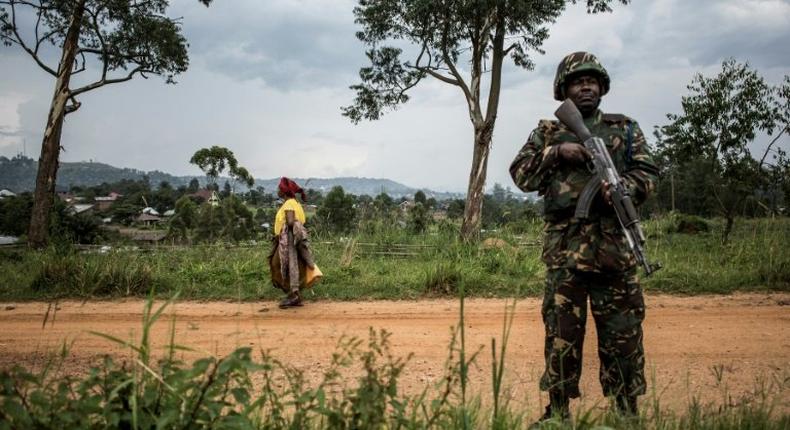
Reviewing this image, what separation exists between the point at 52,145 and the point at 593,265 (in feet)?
45.0

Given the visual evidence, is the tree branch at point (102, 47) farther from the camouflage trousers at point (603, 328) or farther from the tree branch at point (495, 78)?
the camouflage trousers at point (603, 328)

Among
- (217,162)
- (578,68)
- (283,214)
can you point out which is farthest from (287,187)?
(217,162)

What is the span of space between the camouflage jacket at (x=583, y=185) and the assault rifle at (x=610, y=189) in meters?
0.06

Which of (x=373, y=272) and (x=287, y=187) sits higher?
(x=287, y=187)

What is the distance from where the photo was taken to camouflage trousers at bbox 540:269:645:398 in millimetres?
2951

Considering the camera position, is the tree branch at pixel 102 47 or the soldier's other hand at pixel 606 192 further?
the tree branch at pixel 102 47

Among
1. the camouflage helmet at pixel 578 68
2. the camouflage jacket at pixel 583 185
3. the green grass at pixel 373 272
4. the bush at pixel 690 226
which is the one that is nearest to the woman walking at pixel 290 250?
the green grass at pixel 373 272

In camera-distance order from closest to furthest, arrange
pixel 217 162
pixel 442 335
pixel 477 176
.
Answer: pixel 442 335
pixel 477 176
pixel 217 162

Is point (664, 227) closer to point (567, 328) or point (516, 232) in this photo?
point (516, 232)

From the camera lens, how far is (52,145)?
12.8 m

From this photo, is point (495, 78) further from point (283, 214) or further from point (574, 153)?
point (574, 153)

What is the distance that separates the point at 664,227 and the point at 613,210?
1350 cm

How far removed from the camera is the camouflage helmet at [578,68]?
3010 mm

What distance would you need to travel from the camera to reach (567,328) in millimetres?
3000
